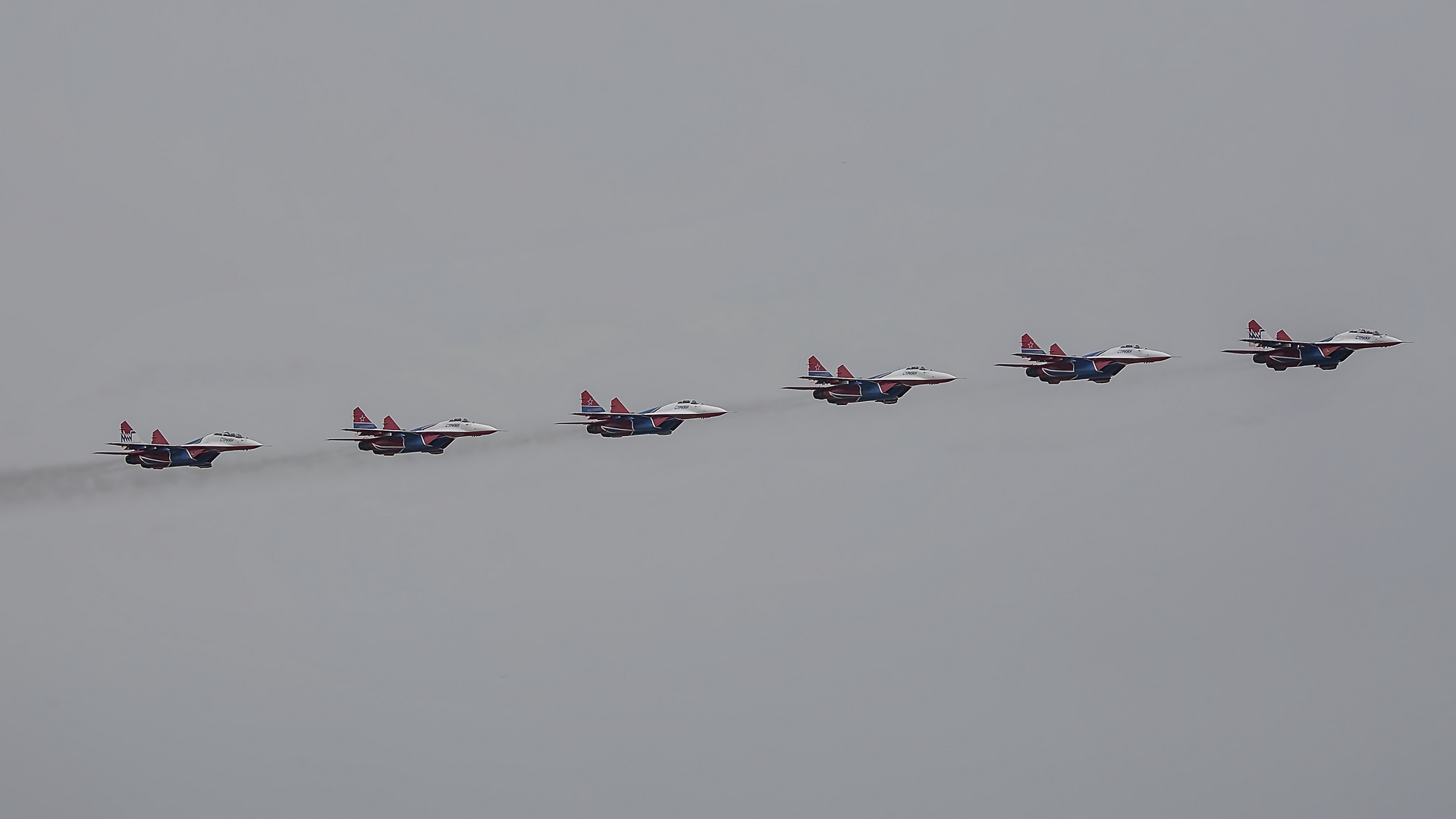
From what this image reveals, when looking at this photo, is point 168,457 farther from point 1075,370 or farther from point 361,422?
point 1075,370

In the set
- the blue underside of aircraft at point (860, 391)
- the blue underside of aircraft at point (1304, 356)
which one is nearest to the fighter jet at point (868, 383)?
the blue underside of aircraft at point (860, 391)

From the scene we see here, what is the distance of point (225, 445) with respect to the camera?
444ft

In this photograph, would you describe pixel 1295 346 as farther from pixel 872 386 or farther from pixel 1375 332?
pixel 872 386

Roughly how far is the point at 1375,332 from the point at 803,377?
127 ft

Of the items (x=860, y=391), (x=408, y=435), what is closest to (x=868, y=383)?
(x=860, y=391)

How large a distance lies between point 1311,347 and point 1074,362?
52.8 feet

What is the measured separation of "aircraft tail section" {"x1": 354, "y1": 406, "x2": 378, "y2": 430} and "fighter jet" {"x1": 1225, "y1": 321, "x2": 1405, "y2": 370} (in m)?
56.2

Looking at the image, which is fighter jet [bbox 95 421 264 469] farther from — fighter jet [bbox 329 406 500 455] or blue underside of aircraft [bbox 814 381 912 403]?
blue underside of aircraft [bbox 814 381 912 403]

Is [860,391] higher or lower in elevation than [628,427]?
higher

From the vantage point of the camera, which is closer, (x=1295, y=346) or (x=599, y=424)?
(x=599, y=424)

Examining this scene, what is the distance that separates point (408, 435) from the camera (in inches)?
5300

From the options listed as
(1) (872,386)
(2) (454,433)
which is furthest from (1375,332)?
(2) (454,433)

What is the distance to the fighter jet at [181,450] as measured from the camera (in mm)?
135375

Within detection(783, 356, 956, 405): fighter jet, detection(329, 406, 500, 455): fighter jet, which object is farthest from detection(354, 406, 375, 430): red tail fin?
detection(783, 356, 956, 405): fighter jet
